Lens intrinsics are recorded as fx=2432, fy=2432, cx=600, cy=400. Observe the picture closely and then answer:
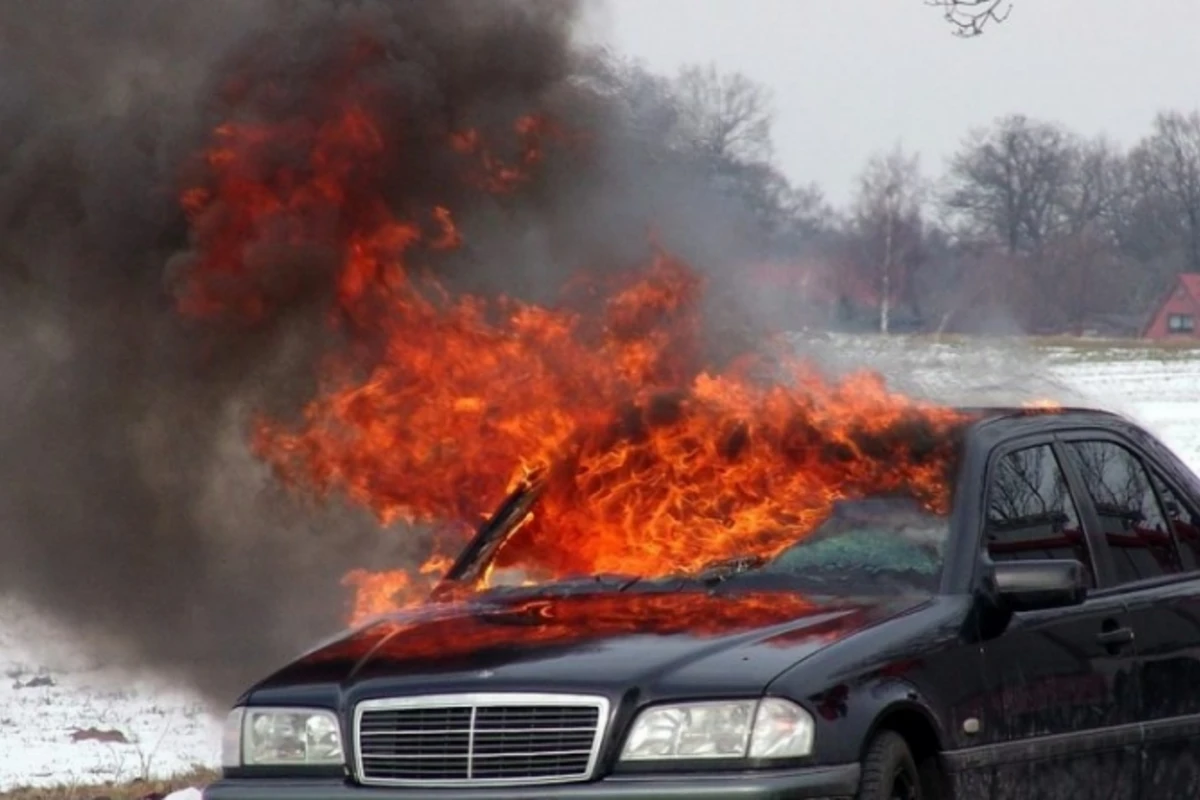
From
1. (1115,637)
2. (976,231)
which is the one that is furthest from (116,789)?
(976,231)

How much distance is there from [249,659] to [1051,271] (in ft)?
64.4

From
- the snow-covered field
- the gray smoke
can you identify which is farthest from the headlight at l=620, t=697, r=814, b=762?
Answer: the gray smoke

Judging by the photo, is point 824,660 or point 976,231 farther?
point 976,231

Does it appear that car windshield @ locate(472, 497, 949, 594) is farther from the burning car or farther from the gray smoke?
the gray smoke

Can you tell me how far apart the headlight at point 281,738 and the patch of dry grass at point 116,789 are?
392 cm

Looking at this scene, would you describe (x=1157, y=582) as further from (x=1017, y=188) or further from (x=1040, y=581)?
(x=1017, y=188)

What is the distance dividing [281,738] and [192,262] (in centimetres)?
594

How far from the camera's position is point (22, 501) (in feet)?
46.1

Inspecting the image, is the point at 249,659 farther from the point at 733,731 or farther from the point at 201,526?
the point at 733,731

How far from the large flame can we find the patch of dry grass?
133cm

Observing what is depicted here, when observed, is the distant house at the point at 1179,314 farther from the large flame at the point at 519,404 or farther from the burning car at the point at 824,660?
the burning car at the point at 824,660

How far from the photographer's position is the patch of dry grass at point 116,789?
34.7ft

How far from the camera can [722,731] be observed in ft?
19.8

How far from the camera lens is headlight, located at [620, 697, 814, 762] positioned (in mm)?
6008
